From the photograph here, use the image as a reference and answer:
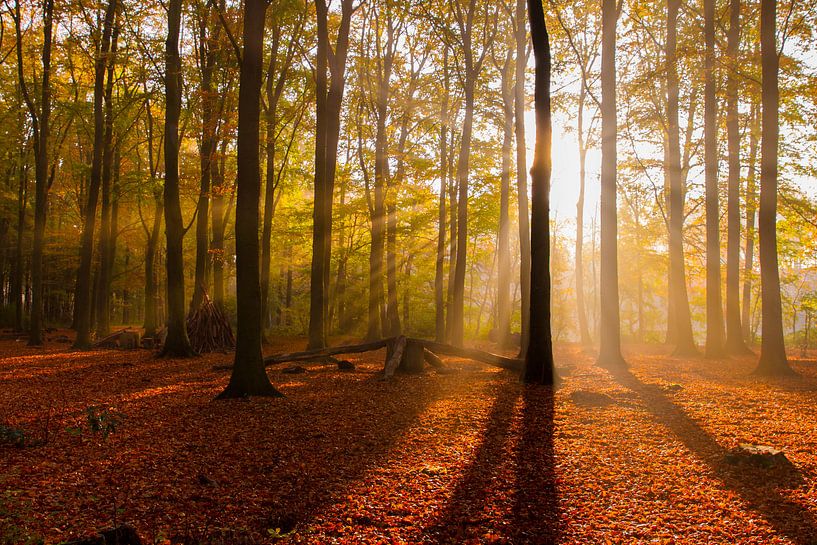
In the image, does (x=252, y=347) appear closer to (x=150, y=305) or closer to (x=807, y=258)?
(x=150, y=305)

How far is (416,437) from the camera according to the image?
545 cm

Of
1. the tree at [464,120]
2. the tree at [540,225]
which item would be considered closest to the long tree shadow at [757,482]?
the tree at [540,225]

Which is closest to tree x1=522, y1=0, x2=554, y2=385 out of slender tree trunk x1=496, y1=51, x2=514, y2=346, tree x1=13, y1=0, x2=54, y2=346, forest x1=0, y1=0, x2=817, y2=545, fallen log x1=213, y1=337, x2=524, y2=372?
forest x1=0, y1=0, x2=817, y2=545

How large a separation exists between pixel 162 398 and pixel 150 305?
39.1 feet

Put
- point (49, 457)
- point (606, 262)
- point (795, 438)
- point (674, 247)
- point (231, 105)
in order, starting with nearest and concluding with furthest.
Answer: point (49, 457) → point (795, 438) → point (606, 262) → point (231, 105) → point (674, 247)

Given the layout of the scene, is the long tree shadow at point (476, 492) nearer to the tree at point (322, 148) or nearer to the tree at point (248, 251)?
the tree at point (248, 251)

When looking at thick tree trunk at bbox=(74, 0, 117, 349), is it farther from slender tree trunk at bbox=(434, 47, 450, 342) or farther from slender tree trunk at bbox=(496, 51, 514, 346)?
slender tree trunk at bbox=(496, 51, 514, 346)

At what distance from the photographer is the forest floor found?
330 centimetres

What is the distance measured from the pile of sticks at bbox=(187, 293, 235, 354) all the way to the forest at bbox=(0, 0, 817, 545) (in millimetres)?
59

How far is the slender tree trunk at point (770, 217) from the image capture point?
10039mm

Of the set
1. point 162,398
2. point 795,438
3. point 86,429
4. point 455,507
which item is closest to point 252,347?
point 162,398

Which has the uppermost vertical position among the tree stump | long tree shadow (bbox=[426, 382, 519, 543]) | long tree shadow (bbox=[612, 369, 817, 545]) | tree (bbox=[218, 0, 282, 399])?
tree (bbox=[218, 0, 282, 399])

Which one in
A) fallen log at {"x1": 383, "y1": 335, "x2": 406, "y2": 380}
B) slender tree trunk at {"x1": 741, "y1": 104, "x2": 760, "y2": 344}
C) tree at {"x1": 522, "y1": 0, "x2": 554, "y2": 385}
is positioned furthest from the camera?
slender tree trunk at {"x1": 741, "y1": 104, "x2": 760, "y2": 344}

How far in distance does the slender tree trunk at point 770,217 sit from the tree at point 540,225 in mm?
4883
